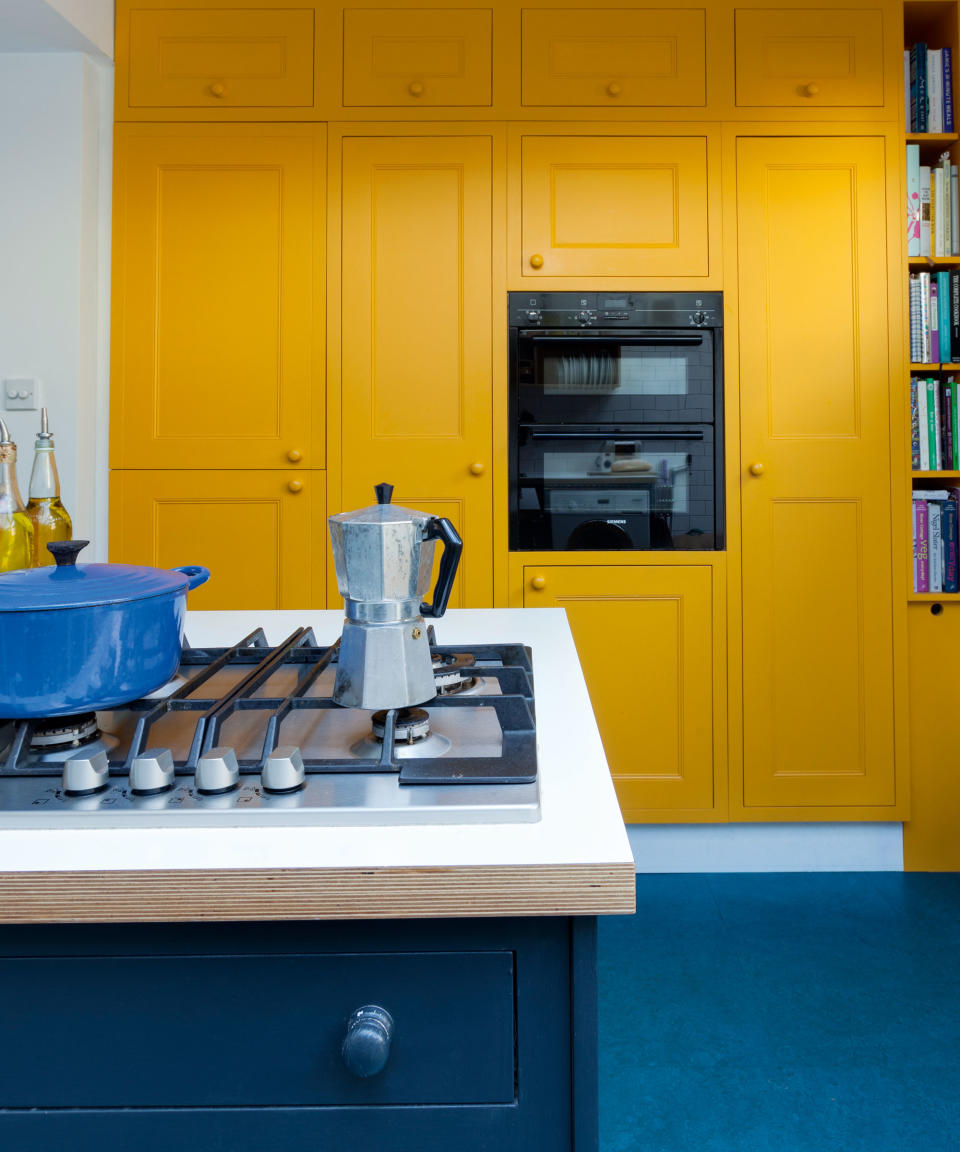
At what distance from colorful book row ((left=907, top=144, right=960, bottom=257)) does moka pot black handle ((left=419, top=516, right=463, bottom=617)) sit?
2309 mm

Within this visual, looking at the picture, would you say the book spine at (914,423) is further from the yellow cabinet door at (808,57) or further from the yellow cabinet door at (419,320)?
the yellow cabinet door at (419,320)

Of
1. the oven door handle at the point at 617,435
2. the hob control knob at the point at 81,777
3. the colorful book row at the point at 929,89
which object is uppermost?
the colorful book row at the point at 929,89

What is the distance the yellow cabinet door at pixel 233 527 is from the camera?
2514mm

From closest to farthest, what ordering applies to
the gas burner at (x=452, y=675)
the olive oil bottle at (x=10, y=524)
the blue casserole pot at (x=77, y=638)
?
the blue casserole pot at (x=77, y=638), the gas burner at (x=452, y=675), the olive oil bottle at (x=10, y=524)

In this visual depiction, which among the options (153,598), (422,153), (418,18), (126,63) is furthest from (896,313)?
(153,598)

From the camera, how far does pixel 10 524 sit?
3.30ft

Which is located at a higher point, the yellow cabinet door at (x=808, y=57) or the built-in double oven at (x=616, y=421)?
the yellow cabinet door at (x=808, y=57)

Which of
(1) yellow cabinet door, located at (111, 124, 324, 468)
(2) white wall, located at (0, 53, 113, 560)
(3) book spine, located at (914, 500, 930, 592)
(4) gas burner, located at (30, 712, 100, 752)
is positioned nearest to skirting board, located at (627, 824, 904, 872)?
(3) book spine, located at (914, 500, 930, 592)

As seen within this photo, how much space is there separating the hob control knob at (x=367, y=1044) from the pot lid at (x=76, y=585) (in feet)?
1.13

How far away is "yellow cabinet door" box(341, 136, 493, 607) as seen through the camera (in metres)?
2.49

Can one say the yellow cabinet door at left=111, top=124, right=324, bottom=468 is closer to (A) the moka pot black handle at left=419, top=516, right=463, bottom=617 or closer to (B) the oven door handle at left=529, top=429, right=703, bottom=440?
(B) the oven door handle at left=529, top=429, right=703, bottom=440

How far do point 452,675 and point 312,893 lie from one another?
1.38ft

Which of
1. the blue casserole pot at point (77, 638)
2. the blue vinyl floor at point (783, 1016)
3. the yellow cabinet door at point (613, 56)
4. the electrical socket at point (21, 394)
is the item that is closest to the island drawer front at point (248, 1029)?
the blue casserole pot at point (77, 638)

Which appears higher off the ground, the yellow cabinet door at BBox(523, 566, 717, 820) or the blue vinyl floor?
the yellow cabinet door at BBox(523, 566, 717, 820)
